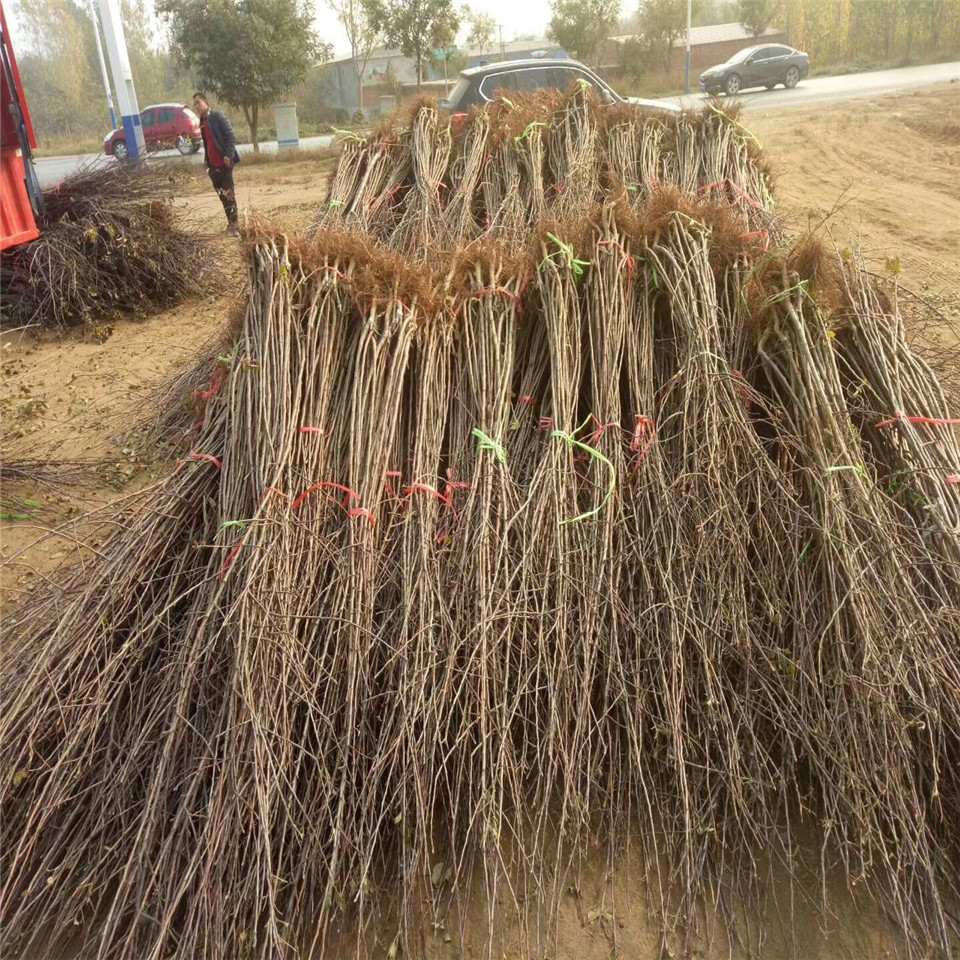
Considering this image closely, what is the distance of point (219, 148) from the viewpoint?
8.47 metres

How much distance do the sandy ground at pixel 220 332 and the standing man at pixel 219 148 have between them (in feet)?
1.49

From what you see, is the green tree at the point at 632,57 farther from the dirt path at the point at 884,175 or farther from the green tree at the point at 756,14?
the dirt path at the point at 884,175

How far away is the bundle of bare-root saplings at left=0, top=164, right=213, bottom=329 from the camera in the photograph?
642cm

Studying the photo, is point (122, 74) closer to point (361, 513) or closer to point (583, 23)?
point (361, 513)

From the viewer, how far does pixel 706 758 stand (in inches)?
82.7

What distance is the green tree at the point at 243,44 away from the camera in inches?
734

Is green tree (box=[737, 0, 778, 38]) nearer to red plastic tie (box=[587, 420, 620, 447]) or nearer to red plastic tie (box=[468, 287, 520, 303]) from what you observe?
red plastic tie (box=[468, 287, 520, 303])

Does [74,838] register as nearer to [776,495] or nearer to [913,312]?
[776,495]

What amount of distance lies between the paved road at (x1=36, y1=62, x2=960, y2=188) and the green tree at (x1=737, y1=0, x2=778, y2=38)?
335 inches

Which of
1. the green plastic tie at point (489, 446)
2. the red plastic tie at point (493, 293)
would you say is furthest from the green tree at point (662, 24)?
the green plastic tie at point (489, 446)

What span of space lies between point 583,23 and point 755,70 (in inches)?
455

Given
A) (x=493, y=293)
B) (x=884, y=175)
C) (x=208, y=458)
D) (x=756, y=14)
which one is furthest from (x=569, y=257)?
(x=756, y=14)

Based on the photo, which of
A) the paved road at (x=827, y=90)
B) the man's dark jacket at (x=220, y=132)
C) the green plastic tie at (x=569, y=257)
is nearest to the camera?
the green plastic tie at (x=569, y=257)

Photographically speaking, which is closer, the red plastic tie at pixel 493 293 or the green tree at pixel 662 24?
the red plastic tie at pixel 493 293
